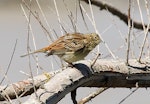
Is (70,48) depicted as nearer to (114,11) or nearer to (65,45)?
(65,45)

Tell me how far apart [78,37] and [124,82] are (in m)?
0.45

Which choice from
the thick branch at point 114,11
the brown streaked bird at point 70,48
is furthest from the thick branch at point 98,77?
the thick branch at point 114,11

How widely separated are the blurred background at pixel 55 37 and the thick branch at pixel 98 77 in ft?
0.71

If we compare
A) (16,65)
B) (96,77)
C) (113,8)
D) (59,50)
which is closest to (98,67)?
(96,77)

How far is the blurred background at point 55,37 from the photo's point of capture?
4.90 m

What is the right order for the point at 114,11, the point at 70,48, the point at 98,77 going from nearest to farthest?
the point at 98,77, the point at 70,48, the point at 114,11

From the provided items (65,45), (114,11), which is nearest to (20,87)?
(65,45)

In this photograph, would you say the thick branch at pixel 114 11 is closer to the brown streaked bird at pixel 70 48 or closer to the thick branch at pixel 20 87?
the brown streaked bird at pixel 70 48

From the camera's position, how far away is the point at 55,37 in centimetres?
479

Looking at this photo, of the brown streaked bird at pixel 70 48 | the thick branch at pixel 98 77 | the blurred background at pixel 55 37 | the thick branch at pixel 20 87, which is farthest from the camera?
the blurred background at pixel 55 37

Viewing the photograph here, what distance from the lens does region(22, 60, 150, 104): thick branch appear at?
11.3ft

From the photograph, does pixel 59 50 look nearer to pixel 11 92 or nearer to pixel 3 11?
pixel 11 92

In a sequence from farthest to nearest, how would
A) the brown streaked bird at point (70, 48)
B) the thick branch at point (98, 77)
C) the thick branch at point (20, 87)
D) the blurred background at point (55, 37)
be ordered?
the blurred background at point (55, 37)
the brown streaked bird at point (70, 48)
the thick branch at point (20, 87)
the thick branch at point (98, 77)

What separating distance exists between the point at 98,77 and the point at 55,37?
3.19 feet
